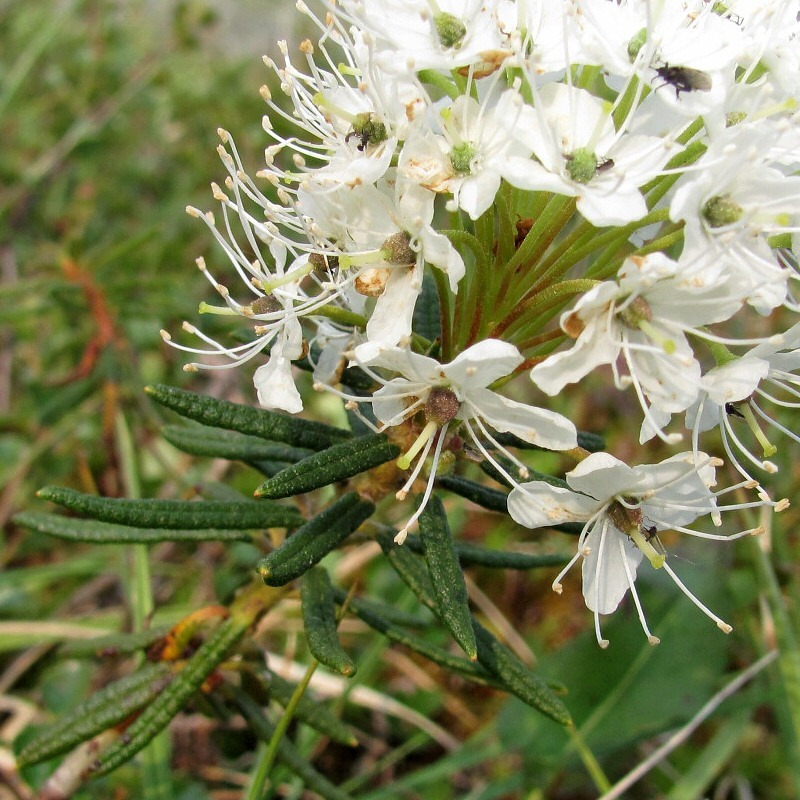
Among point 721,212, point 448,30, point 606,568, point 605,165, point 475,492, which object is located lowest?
point 606,568

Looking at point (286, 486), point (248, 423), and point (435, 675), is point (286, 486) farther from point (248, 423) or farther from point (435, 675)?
point (435, 675)

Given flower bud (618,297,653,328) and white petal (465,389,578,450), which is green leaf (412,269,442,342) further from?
flower bud (618,297,653,328)

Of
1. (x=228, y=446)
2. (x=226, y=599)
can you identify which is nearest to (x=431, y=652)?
(x=226, y=599)

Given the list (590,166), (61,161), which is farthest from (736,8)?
(61,161)

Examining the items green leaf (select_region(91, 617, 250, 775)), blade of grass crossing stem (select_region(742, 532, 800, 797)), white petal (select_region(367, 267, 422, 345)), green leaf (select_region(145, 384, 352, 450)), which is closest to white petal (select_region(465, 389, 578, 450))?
white petal (select_region(367, 267, 422, 345))

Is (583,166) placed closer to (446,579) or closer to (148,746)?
(446,579)

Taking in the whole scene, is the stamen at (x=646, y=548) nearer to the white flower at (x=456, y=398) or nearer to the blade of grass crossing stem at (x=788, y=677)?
the white flower at (x=456, y=398)
